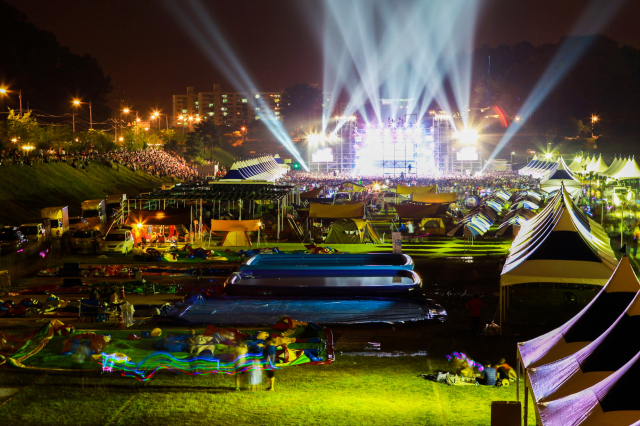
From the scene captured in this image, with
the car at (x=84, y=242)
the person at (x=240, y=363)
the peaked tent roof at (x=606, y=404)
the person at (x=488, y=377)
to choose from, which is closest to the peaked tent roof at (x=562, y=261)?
the person at (x=488, y=377)

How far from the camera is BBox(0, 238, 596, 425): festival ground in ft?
25.0

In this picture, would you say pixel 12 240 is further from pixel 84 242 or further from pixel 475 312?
pixel 475 312

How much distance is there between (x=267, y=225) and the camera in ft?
90.9

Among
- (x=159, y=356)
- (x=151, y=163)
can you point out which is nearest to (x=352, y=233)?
(x=159, y=356)

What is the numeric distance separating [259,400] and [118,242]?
1518cm

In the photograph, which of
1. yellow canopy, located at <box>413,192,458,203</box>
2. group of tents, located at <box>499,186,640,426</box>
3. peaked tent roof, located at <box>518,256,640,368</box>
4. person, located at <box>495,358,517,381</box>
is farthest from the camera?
yellow canopy, located at <box>413,192,458,203</box>

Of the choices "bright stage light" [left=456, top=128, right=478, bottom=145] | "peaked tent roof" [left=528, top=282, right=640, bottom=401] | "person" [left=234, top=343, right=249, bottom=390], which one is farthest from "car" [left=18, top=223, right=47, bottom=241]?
"bright stage light" [left=456, top=128, right=478, bottom=145]

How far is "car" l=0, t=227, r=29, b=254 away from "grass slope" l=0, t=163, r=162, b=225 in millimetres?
5832

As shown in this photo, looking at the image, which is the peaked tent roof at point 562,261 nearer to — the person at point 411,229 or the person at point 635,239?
the person at point 635,239

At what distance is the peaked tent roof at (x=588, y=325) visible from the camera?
259 inches

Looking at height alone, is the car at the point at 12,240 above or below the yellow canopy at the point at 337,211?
below

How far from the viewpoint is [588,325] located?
22.1ft

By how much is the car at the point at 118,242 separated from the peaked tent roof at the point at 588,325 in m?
17.3

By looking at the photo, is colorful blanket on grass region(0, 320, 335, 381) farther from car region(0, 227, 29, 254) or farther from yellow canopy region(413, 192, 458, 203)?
yellow canopy region(413, 192, 458, 203)
